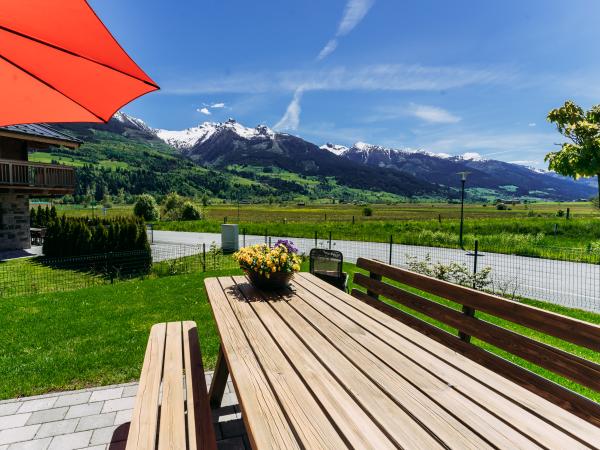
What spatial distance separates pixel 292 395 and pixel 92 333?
16.6 ft

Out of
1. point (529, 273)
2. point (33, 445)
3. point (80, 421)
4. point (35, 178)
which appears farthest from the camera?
point (35, 178)

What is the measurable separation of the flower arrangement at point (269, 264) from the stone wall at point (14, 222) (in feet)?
62.5

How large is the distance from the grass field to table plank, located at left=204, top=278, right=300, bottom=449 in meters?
2.27

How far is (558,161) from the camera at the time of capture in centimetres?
936

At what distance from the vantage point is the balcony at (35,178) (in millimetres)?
16078

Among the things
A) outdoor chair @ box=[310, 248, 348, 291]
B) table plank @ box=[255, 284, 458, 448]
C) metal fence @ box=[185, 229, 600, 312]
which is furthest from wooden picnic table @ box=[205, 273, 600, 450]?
metal fence @ box=[185, 229, 600, 312]

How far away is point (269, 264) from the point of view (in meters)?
3.64

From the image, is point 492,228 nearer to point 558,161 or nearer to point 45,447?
point 558,161

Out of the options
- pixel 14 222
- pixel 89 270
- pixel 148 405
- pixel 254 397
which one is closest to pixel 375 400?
pixel 254 397

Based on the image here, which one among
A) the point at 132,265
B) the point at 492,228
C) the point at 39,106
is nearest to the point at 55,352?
the point at 39,106

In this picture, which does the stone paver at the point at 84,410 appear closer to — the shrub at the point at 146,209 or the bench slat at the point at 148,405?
the bench slat at the point at 148,405

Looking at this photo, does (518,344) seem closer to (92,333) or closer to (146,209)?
(92,333)

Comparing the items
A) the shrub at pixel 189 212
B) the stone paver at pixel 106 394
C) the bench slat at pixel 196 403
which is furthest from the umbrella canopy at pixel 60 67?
the shrub at pixel 189 212

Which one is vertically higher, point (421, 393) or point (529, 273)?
point (421, 393)
